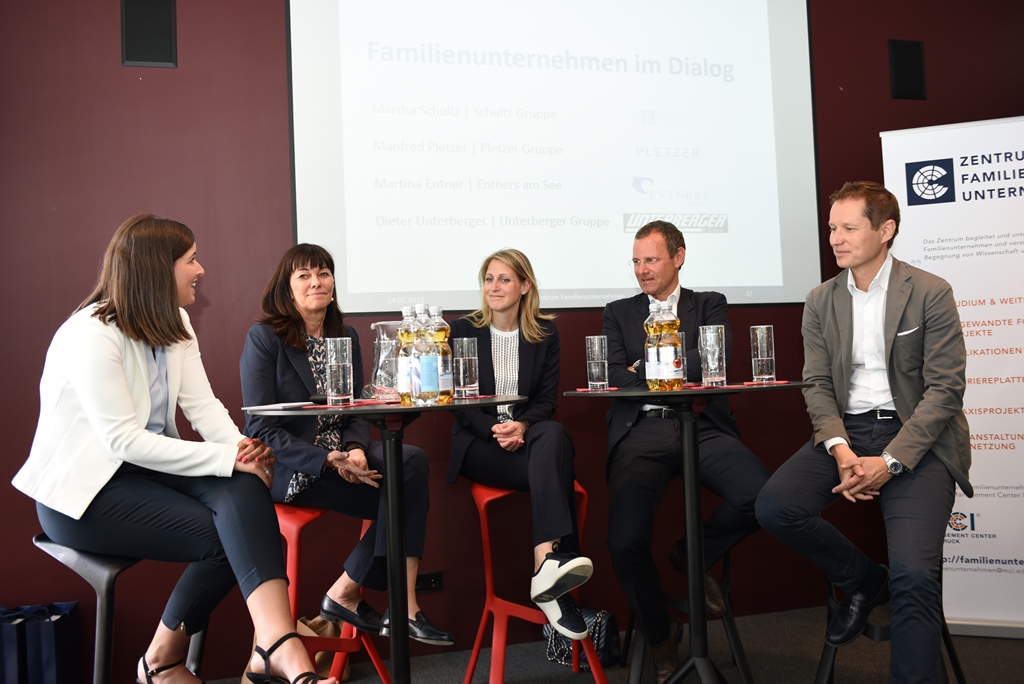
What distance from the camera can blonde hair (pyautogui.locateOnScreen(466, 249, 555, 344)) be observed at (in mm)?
3057

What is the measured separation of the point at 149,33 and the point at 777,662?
10.9ft

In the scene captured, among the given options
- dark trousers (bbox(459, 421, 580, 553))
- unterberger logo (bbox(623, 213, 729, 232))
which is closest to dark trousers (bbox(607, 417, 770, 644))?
dark trousers (bbox(459, 421, 580, 553))

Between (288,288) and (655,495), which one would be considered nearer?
(655,495)

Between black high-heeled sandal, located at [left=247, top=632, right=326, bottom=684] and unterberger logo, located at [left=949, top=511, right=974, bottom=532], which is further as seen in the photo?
unterberger logo, located at [left=949, top=511, right=974, bottom=532]

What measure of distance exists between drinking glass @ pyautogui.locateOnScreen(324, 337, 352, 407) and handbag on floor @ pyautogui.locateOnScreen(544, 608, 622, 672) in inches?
56.4

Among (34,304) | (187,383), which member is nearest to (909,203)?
(187,383)

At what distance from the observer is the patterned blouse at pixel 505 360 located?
3.05 m

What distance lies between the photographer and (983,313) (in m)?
3.35

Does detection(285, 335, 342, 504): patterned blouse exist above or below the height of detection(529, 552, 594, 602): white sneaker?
above

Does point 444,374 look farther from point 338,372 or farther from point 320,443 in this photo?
point 320,443

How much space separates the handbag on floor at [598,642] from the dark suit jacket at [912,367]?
1050 mm

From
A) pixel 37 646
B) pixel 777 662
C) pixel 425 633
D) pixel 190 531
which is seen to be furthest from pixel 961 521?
pixel 37 646

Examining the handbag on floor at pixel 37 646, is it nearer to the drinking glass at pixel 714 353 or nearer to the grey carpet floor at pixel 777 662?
the grey carpet floor at pixel 777 662

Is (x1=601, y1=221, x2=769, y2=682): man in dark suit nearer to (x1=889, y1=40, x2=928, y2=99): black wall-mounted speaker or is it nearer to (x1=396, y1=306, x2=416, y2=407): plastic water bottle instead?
(x1=396, y1=306, x2=416, y2=407): plastic water bottle
